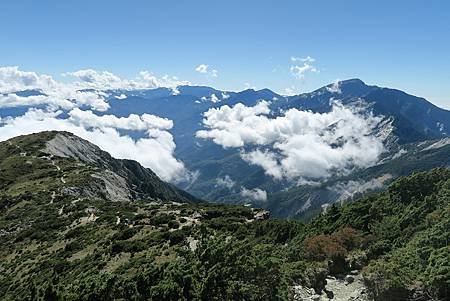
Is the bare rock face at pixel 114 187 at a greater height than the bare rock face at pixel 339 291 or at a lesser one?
lesser

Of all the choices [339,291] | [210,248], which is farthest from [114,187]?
[339,291]

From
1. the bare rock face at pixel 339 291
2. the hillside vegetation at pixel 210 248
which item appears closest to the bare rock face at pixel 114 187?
the hillside vegetation at pixel 210 248

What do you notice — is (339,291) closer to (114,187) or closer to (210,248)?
Answer: (210,248)

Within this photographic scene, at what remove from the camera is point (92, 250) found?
6788cm

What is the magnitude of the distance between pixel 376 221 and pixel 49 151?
150414 mm

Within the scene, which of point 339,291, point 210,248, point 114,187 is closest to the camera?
point 339,291

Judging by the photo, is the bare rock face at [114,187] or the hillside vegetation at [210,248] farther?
the bare rock face at [114,187]

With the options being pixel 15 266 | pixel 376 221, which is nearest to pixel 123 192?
pixel 15 266

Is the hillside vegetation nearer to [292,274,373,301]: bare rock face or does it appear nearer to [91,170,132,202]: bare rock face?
[292,274,373,301]: bare rock face

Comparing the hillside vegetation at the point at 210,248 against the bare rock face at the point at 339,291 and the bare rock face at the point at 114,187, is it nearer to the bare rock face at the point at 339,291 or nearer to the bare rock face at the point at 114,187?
the bare rock face at the point at 339,291

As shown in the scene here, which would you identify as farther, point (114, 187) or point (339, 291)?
point (114, 187)

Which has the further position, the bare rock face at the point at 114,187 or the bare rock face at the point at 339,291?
the bare rock face at the point at 114,187

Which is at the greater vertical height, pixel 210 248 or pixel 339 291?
pixel 210 248

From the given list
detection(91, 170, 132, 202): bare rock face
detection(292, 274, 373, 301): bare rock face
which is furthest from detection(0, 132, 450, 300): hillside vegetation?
detection(91, 170, 132, 202): bare rock face
